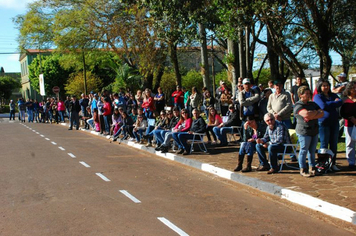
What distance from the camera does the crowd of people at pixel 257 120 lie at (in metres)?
8.53

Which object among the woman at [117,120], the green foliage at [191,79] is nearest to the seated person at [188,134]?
the woman at [117,120]

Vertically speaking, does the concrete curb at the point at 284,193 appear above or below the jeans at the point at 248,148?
below

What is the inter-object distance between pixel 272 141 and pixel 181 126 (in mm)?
4359

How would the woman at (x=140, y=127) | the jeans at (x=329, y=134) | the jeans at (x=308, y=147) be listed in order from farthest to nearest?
the woman at (x=140, y=127) < the jeans at (x=329, y=134) < the jeans at (x=308, y=147)

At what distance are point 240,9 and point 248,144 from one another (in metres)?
6.46

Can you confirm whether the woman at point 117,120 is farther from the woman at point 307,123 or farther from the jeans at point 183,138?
the woman at point 307,123

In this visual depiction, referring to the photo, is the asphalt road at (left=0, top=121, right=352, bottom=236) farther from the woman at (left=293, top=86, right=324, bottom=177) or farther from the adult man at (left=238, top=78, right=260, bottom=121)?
the adult man at (left=238, top=78, right=260, bottom=121)

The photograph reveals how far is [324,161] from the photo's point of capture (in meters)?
8.59

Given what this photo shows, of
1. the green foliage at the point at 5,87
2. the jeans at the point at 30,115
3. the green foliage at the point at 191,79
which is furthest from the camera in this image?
the green foliage at the point at 5,87

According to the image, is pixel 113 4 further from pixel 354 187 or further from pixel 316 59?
pixel 354 187

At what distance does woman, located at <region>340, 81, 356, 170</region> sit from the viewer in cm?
862

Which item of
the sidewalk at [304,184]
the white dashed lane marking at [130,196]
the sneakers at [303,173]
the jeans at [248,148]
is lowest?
the white dashed lane marking at [130,196]

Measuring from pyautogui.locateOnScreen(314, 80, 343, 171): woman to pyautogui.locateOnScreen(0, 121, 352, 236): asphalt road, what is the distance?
217cm

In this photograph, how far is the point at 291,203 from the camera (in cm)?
706
